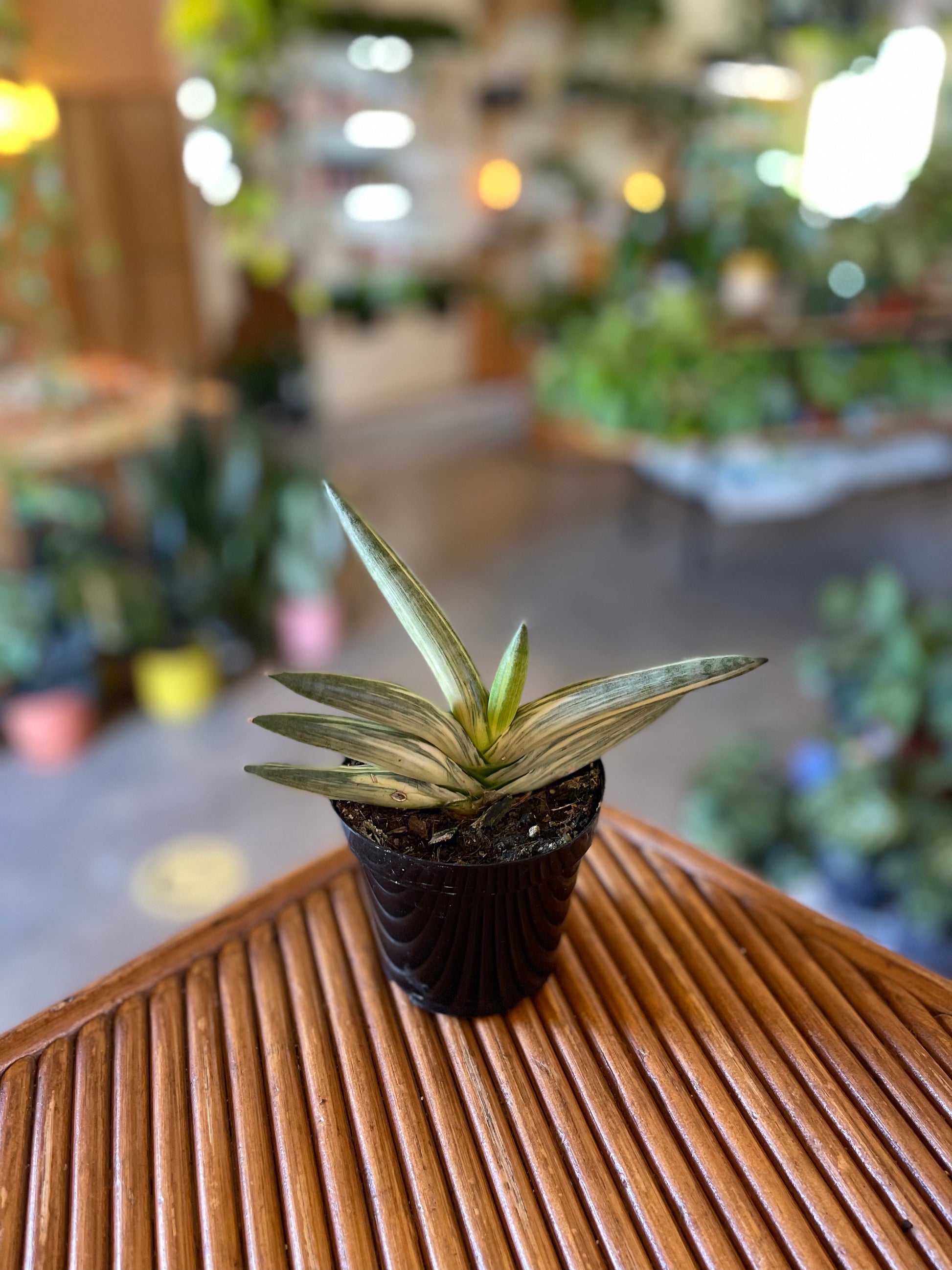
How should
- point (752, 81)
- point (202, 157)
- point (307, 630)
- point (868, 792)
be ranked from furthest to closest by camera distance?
point (752, 81), point (202, 157), point (307, 630), point (868, 792)

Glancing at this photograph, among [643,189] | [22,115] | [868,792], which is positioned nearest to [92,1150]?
[868,792]

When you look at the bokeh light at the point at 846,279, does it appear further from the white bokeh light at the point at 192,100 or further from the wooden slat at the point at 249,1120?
the wooden slat at the point at 249,1120

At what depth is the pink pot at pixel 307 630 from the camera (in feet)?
10.5

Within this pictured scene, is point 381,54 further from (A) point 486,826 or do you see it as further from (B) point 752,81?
(A) point 486,826

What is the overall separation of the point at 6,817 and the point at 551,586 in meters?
2.25

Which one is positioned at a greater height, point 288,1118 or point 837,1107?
point 288,1118

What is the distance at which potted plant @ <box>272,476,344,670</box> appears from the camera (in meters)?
3.01

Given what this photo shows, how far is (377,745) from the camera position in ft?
2.23

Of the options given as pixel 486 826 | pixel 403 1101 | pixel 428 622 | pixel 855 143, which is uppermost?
pixel 855 143

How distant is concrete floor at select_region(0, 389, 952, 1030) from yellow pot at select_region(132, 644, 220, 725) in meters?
0.07

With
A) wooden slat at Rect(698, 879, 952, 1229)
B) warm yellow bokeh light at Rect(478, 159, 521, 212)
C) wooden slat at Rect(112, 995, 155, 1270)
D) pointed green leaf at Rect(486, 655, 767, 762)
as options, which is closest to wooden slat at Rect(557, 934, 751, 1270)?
wooden slat at Rect(698, 879, 952, 1229)

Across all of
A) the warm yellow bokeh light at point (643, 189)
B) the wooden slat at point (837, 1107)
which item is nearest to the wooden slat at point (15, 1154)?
the wooden slat at point (837, 1107)

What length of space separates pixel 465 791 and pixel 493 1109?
0.23 meters

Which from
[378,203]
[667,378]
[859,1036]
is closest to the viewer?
[859,1036]
